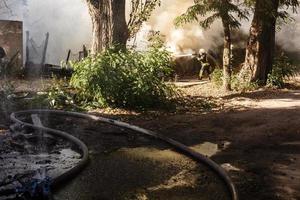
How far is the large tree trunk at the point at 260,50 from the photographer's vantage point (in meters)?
15.2

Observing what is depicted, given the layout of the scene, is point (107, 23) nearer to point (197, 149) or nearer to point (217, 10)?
point (217, 10)

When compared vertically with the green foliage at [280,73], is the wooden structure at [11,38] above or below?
above

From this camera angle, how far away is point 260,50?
15461 millimetres

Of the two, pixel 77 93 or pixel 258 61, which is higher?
pixel 258 61

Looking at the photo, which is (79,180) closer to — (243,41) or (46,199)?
(46,199)

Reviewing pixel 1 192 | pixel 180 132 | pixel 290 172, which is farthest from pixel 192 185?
pixel 180 132

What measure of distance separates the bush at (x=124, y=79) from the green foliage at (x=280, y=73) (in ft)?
17.8

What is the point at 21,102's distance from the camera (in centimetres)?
1164

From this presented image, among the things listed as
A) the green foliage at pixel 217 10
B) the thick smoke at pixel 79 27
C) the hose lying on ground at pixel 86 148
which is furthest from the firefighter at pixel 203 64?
the hose lying on ground at pixel 86 148

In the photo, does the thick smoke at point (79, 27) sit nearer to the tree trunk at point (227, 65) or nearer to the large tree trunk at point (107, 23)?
the tree trunk at point (227, 65)

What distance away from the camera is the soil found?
5.55 metres

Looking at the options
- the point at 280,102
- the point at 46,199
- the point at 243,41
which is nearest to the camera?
the point at 46,199

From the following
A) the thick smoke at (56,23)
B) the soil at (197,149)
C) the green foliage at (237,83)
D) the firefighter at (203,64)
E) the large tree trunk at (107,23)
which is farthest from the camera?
the thick smoke at (56,23)

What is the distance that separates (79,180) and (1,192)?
3.85 ft
